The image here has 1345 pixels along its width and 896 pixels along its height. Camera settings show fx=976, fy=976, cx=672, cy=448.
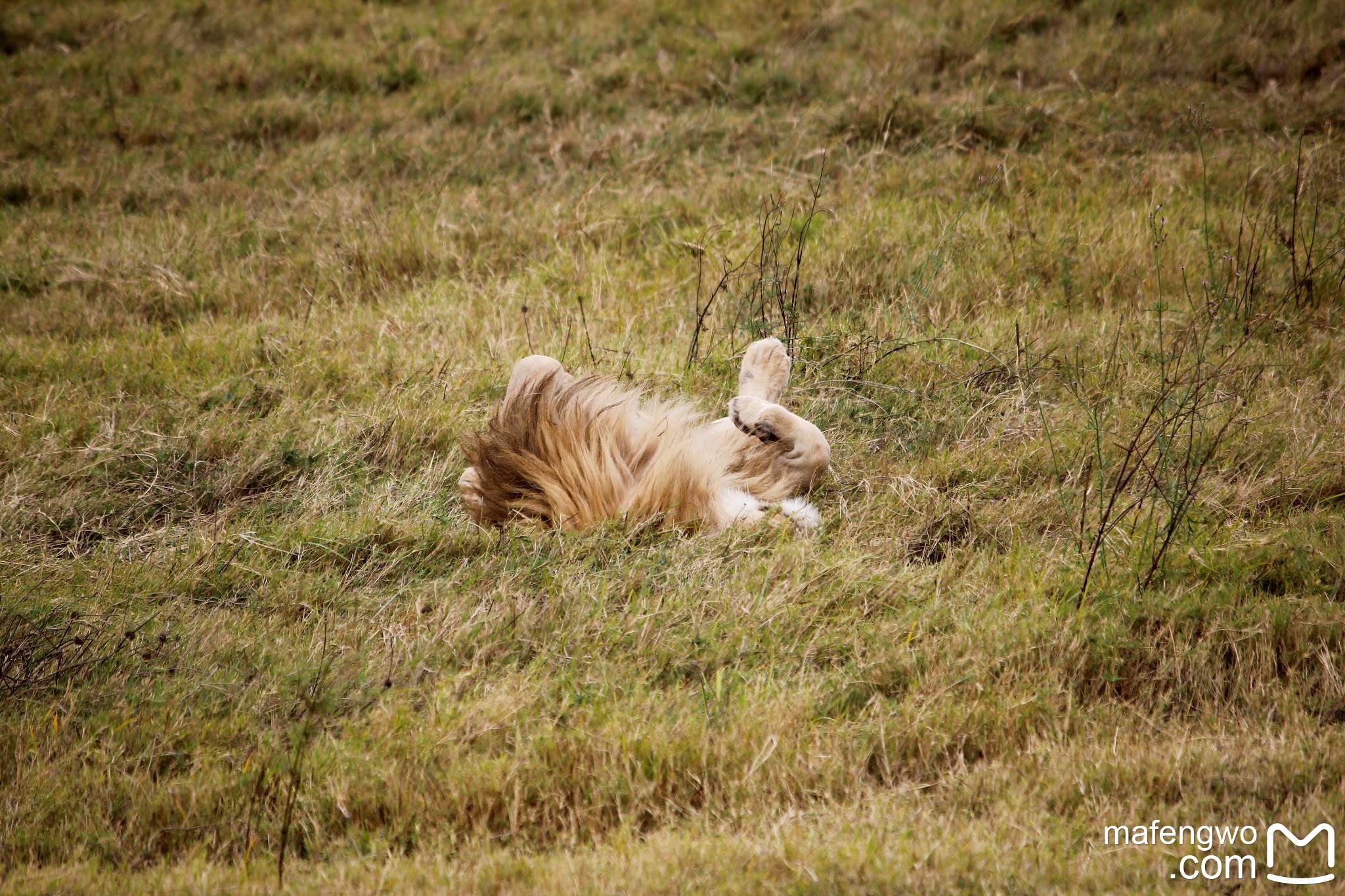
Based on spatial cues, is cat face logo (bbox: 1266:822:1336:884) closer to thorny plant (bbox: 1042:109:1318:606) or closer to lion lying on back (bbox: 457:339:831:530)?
thorny plant (bbox: 1042:109:1318:606)

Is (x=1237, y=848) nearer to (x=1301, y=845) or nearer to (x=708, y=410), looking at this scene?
(x=1301, y=845)

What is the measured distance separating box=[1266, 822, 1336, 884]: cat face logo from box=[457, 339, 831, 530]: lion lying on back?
5.23 ft

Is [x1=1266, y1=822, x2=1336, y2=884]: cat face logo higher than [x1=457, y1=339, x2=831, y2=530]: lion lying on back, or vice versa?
[x1=457, y1=339, x2=831, y2=530]: lion lying on back

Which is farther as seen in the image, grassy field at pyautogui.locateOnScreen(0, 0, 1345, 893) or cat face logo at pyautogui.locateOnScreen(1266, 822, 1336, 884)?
grassy field at pyautogui.locateOnScreen(0, 0, 1345, 893)

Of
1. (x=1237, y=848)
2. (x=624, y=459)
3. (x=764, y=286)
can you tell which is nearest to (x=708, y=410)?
(x=624, y=459)

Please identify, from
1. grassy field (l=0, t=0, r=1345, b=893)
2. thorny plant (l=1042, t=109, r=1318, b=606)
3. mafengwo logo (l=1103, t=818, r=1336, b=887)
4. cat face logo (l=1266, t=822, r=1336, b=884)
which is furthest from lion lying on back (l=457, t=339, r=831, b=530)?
cat face logo (l=1266, t=822, r=1336, b=884)

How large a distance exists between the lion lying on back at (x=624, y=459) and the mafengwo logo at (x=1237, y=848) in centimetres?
147

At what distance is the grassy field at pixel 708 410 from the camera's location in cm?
221

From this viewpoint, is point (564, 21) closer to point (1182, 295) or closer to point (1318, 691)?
point (1182, 295)

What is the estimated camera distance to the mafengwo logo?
189 centimetres

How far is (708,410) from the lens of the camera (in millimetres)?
3898

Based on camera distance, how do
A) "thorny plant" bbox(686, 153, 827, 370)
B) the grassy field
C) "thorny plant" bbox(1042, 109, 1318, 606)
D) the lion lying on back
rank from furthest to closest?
"thorny plant" bbox(686, 153, 827, 370), the lion lying on back, "thorny plant" bbox(1042, 109, 1318, 606), the grassy field

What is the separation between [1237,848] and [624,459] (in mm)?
2127

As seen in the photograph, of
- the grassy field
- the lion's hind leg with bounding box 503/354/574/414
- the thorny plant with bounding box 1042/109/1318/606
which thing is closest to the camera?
the grassy field
